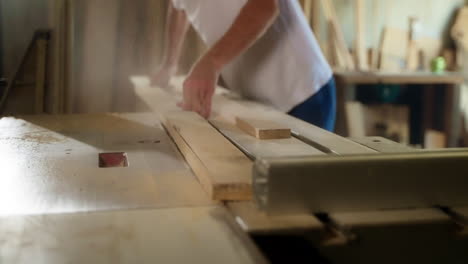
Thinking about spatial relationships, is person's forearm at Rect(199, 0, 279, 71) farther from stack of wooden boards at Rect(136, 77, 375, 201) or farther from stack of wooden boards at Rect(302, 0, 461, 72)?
stack of wooden boards at Rect(302, 0, 461, 72)

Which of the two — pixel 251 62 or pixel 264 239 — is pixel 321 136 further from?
pixel 251 62

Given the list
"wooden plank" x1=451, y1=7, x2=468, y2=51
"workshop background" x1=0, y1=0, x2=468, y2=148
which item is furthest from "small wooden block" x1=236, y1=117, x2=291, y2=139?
"wooden plank" x1=451, y1=7, x2=468, y2=51

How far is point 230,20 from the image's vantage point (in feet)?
5.86

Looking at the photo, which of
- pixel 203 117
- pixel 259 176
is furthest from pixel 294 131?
pixel 259 176

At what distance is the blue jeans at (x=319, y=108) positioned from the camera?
1869mm

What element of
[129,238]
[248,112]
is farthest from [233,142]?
[129,238]

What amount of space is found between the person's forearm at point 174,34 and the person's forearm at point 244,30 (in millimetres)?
767

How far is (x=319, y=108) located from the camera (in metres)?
1.87

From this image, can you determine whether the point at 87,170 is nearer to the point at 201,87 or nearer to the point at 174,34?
the point at 201,87

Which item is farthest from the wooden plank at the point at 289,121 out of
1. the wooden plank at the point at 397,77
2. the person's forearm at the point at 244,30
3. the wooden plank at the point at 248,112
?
the wooden plank at the point at 397,77

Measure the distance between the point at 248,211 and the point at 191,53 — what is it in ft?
8.79

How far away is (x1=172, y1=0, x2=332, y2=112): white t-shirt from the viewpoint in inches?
70.9

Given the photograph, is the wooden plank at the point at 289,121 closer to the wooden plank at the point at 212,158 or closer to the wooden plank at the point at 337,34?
the wooden plank at the point at 212,158

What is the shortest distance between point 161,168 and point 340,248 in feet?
1.42
